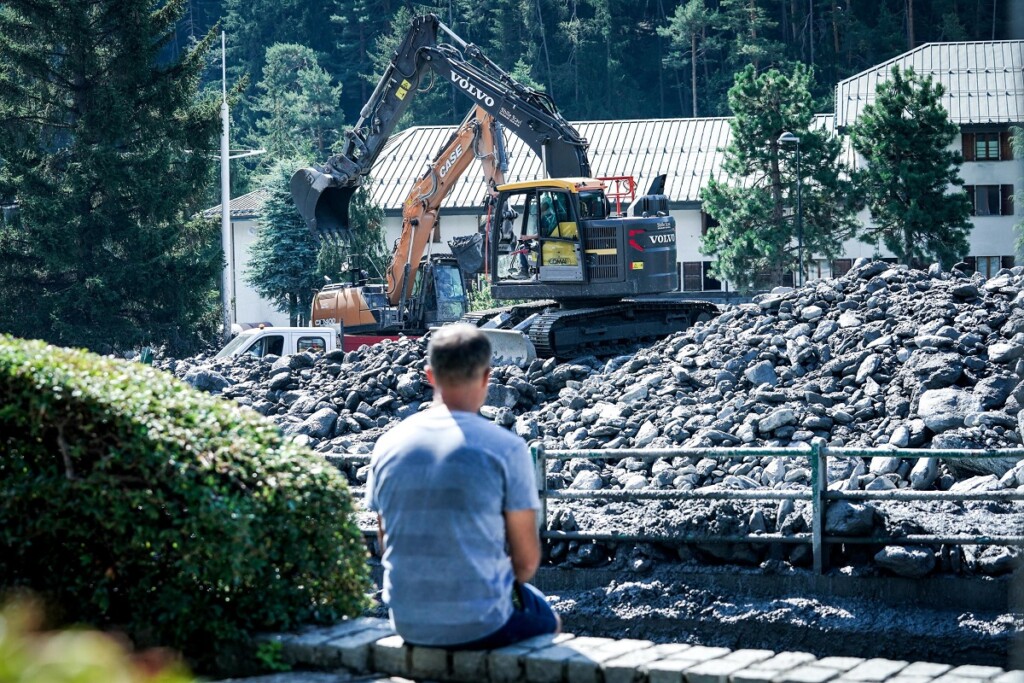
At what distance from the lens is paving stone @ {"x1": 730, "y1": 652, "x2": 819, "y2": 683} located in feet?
15.3

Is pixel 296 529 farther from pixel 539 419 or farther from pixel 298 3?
pixel 298 3

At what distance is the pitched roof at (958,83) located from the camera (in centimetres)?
5269

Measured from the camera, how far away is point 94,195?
1489 inches

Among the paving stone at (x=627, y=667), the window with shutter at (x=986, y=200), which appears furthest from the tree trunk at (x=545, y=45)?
the paving stone at (x=627, y=667)

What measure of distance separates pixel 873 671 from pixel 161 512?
103 inches

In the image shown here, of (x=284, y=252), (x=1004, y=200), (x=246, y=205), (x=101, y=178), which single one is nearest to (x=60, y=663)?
(x=101, y=178)

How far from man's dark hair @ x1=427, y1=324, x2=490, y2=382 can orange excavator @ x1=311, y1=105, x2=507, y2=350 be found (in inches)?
825

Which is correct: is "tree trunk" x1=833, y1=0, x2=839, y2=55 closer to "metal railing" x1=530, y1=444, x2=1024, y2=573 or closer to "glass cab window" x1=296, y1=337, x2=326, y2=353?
"glass cab window" x1=296, y1=337, x2=326, y2=353

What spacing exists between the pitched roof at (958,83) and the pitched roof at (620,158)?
5.33m

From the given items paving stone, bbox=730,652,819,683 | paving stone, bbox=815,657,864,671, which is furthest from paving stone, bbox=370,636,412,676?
paving stone, bbox=815,657,864,671

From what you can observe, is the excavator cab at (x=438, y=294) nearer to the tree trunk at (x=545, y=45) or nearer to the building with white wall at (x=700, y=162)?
the building with white wall at (x=700, y=162)

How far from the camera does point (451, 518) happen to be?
4.77m

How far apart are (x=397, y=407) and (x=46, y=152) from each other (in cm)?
2166

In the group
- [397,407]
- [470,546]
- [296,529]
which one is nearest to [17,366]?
[296,529]
